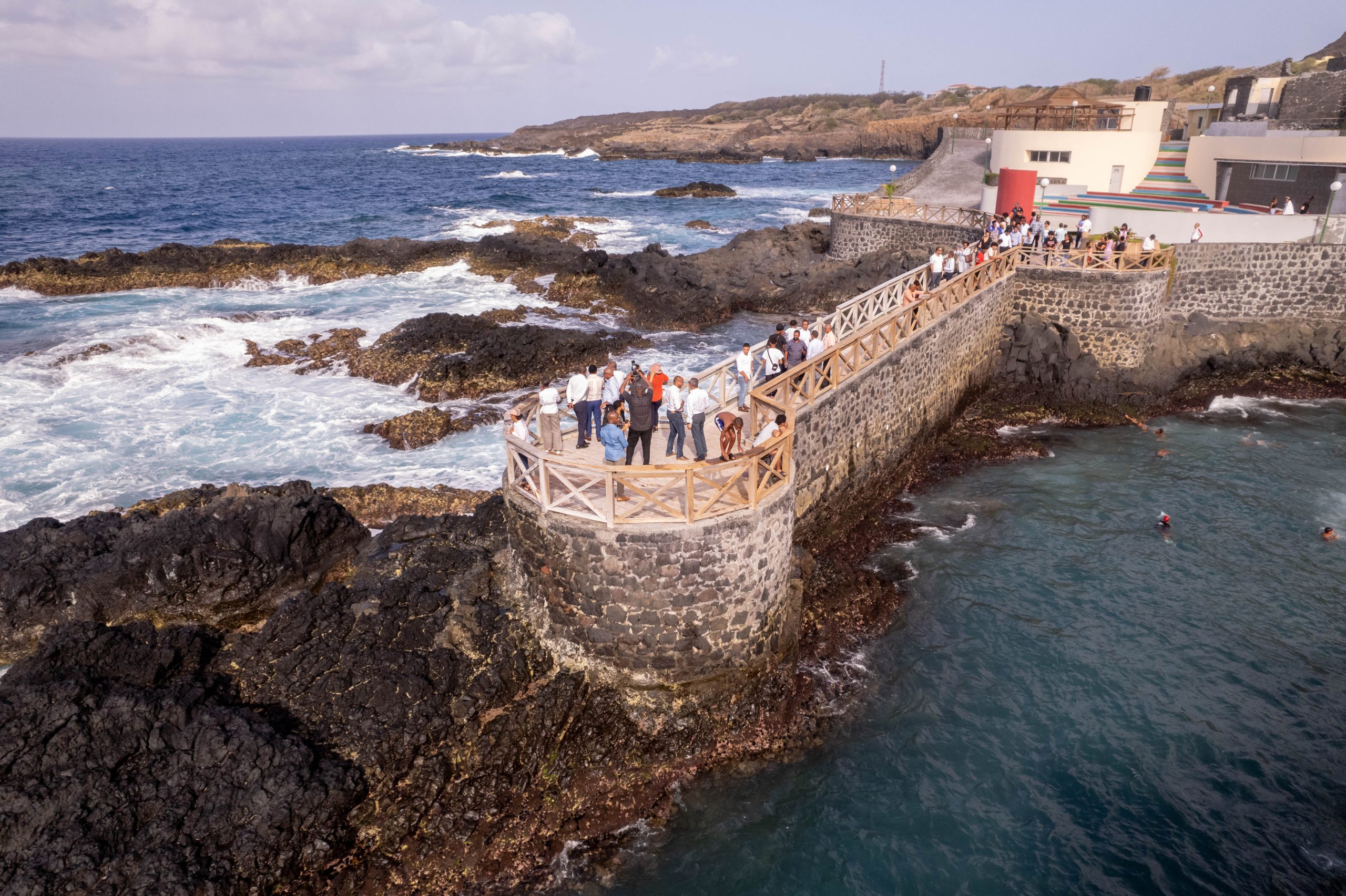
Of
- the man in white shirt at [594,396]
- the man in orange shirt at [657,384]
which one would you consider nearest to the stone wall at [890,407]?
the man in orange shirt at [657,384]

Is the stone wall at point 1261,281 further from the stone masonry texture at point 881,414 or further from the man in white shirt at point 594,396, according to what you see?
the man in white shirt at point 594,396

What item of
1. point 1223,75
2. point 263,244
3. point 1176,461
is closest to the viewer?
point 1176,461

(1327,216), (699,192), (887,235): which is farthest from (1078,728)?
(699,192)

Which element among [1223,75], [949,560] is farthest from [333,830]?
[1223,75]

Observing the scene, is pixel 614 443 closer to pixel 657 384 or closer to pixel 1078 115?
pixel 657 384

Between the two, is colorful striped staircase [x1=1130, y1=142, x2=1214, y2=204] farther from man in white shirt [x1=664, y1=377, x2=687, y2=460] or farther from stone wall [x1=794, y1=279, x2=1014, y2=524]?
man in white shirt [x1=664, y1=377, x2=687, y2=460]

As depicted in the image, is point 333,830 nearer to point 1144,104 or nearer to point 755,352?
point 755,352

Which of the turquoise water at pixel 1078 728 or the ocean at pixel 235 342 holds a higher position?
the ocean at pixel 235 342
